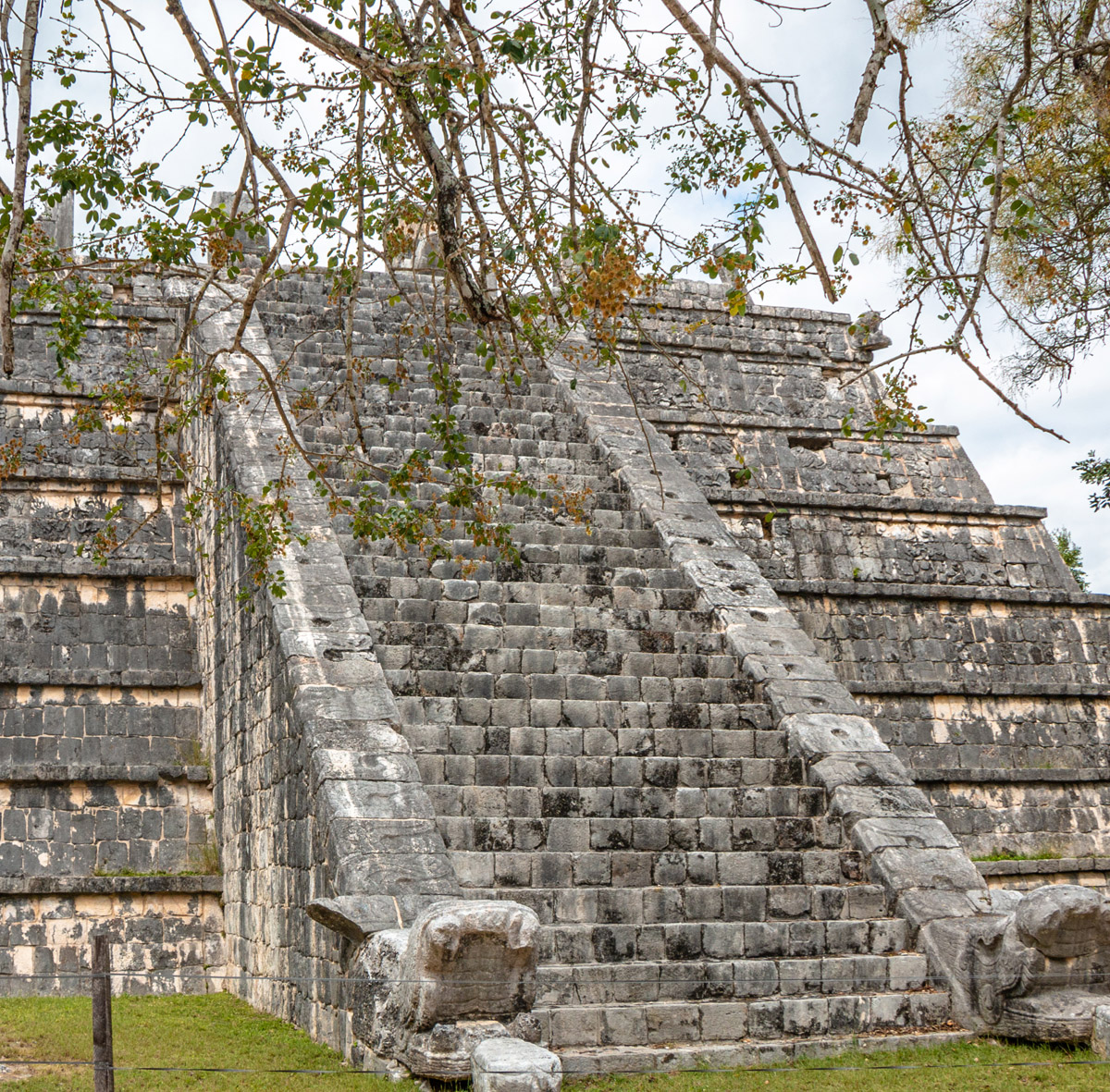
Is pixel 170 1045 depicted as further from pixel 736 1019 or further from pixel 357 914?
pixel 736 1019

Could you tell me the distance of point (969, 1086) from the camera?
19.0 feet

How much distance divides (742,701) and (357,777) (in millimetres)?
2792

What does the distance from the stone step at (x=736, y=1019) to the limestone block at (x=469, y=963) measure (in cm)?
62

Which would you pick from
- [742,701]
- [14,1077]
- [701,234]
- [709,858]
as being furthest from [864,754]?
[14,1077]

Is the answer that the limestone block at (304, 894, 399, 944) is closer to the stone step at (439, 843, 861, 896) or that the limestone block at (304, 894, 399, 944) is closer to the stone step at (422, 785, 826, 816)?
the stone step at (439, 843, 861, 896)

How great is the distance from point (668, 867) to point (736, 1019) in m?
1.00

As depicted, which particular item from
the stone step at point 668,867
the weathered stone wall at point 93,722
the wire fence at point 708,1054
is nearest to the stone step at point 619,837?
the stone step at point 668,867

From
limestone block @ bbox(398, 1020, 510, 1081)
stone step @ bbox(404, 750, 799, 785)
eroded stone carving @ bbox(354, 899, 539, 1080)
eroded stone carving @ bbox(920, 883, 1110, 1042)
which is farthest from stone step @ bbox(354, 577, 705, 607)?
limestone block @ bbox(398, 1020, 510, 1081)

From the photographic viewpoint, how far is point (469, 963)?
5.48 meters

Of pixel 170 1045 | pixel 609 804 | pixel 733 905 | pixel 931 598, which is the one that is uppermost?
pixel 931 598

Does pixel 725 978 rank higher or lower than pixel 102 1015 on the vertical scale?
lower

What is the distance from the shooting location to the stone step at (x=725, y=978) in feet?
21.3

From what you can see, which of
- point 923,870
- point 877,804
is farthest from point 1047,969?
point 877,804

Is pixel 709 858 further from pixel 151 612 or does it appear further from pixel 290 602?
→ pixel 151 612
